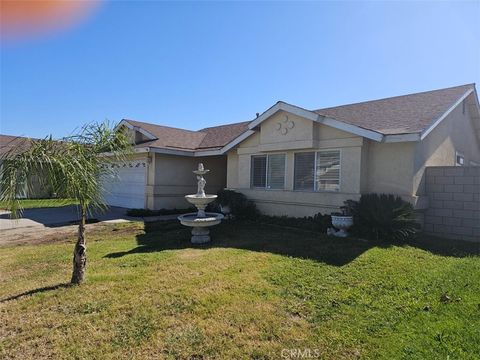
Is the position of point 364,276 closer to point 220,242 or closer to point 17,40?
point 220,242

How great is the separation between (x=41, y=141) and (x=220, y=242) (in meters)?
5.15

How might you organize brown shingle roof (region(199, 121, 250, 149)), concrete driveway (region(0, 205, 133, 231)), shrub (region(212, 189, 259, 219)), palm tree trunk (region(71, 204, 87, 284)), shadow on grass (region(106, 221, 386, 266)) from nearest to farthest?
palm tree trunk (region(71, 204, 87, 284)) → shadow on grass (region(106, 221, 386, 266)) → concrete driveway (region(0, 205, 133, 231)) → shrub (region(212, 189, 259, 219)) → brown shingle roof (region(199, 121, 250, 149))

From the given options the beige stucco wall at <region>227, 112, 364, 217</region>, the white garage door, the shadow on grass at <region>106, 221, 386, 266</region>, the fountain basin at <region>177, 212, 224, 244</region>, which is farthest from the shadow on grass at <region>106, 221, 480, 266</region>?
the white garage door

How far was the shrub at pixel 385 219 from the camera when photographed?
857 cm

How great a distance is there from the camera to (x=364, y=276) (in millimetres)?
5840

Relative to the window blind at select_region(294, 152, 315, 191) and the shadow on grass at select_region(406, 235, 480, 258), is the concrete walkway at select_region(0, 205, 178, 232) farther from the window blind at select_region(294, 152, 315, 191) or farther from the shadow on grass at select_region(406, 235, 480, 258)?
the shadow on grass at select_region(406, 235, 480, 258)

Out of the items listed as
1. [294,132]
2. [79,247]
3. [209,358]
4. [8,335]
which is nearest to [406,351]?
[209,358]

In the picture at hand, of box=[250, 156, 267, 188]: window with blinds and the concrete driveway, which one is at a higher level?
box=[250, 156, 267, 188]: window with blinds

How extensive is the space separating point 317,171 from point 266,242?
370 cm

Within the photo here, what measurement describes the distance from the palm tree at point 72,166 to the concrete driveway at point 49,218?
25.1 feet

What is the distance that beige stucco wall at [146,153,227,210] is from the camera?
15.4 metres

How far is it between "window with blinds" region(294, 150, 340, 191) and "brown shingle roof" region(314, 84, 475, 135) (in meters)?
1.35

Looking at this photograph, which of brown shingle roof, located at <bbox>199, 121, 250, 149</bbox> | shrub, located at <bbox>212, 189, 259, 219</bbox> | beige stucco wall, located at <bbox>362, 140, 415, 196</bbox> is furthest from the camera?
brown shingle roof, located at <bbox>199, 121, 250, 149</bbox>

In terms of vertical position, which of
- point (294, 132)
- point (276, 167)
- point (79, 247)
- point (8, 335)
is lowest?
point (8, 335)
